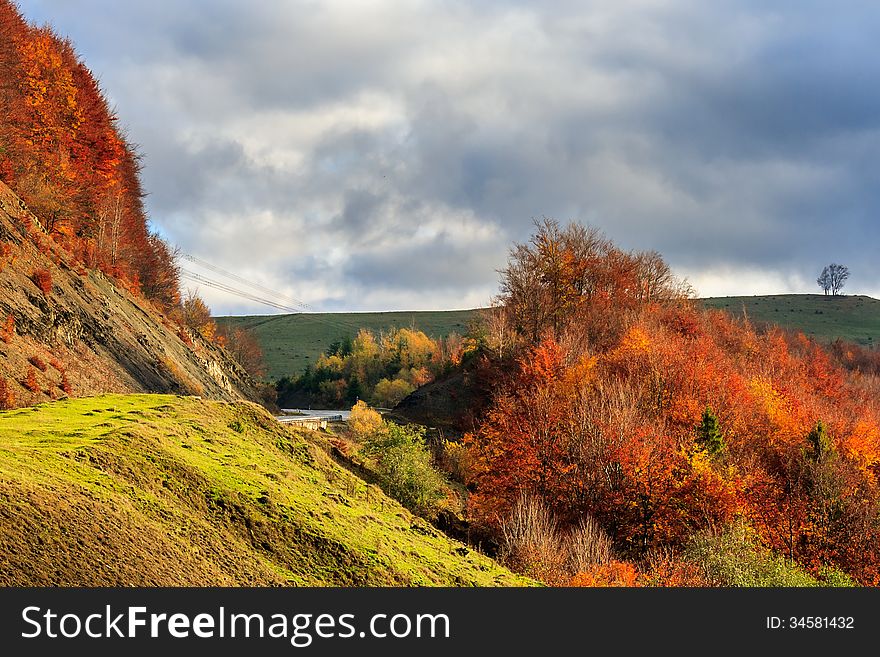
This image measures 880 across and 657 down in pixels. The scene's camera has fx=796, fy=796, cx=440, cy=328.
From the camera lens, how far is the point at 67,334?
133 feet

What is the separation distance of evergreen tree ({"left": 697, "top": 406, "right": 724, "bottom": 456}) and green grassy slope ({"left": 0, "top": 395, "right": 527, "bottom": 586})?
37.5 metres

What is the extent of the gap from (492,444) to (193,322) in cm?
5791

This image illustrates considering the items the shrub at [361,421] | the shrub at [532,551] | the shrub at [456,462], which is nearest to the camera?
the shrub at [532,551]

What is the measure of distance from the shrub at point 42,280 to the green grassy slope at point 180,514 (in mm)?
13910

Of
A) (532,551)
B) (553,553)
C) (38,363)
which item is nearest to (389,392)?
(553,553)

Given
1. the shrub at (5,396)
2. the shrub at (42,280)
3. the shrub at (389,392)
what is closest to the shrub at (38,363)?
the shrub at (5,396)

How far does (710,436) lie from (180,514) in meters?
50.9

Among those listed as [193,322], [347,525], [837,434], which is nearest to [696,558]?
[347,525]

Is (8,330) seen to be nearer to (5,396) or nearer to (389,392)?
(5,396)

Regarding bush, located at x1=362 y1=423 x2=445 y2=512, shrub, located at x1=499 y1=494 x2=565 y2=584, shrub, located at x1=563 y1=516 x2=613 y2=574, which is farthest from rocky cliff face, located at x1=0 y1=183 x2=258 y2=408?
shrub, located at x1=563 y1=516 x2=613 y2=574

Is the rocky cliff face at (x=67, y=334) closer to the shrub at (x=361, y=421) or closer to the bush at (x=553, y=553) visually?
the shrub at (x=361, y=421)

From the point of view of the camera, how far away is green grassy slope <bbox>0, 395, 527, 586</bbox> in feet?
→ 52.5

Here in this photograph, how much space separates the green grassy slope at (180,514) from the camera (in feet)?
52.5

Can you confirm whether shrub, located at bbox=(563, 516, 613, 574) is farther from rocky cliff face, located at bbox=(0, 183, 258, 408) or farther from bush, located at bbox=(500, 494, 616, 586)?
rocky cliff face, located at bbox=(0, 183, 258, 408)
